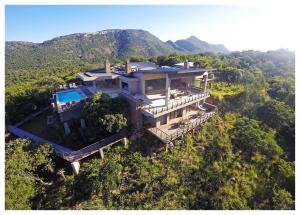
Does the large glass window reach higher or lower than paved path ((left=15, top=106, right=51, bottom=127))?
higher

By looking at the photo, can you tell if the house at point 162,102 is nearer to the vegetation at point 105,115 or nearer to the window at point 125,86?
the window at point 125,86

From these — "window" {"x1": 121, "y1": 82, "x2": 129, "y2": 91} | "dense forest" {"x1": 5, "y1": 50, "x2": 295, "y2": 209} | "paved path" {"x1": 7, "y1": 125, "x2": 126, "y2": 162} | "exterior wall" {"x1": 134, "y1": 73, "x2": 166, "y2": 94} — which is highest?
"exterior wall" {"x1": 134, "y1": 73, "x2": 166, "y2": 94}

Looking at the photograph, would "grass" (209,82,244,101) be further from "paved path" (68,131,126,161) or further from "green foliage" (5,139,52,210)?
"green foliage" (5,139,52,210)

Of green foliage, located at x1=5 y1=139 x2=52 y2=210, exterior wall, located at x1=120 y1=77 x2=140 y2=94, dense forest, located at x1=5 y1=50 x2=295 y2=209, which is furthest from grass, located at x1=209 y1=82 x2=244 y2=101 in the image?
green foliage, located at x1=5 y1=139 x2=52 y2=210

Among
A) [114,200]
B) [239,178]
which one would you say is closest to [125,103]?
[114,200]

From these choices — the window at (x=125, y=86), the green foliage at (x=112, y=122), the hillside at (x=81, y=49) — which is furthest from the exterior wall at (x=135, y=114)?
the hillside at (x=81, y=49)

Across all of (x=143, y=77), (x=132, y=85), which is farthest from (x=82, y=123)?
(x=143, y=77)
